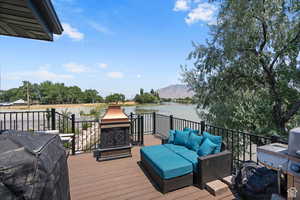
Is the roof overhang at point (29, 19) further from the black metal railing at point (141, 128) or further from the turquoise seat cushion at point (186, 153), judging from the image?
the turquoise seat cushion at point (186, 153)

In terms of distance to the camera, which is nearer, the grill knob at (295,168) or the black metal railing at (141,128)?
the grill knob at (295,168)

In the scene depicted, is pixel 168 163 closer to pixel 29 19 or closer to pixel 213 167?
pixel 213 167

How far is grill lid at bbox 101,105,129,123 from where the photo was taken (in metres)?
3.65

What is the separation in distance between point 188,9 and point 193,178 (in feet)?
18.7

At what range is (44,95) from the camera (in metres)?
46.7

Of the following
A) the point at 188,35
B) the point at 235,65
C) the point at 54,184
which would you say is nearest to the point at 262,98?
the point at 235,65

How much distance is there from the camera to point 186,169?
2.38 metres

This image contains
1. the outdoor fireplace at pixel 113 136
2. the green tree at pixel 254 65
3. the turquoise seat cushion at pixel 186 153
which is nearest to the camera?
the turquoise seat cushion at pixel 186 153

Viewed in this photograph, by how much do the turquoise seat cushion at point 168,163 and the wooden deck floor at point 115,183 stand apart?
288 millimetres

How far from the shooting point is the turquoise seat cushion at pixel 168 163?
2283mm

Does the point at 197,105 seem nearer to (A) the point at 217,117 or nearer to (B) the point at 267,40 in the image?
(A) the point at 217,117

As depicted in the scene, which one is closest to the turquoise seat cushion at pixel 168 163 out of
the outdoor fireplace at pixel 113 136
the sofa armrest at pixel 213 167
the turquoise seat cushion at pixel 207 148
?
the sofa armrest at pixel 213 167

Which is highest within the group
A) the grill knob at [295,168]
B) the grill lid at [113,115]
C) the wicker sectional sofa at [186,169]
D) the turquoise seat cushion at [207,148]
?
the grill lid at [113,115]

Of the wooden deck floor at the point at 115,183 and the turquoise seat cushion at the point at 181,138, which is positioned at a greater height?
the turquoise seat cushion at the point at 181,138
